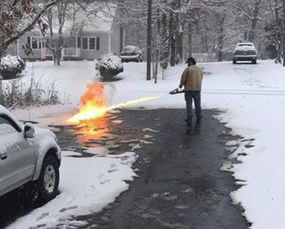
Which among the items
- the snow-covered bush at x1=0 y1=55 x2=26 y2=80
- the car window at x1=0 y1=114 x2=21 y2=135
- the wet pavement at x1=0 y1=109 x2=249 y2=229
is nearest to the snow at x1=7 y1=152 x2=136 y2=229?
the wet pavement at x1=0 y1=109 x2=249 y2=229

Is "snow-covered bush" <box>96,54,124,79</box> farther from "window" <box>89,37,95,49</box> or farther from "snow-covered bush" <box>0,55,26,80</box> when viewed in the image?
"window" <box>89,37,95,49</box>

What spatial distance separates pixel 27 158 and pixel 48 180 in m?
0.75

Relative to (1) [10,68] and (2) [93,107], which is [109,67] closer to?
(1) [10,68]

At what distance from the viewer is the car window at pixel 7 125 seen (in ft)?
21.9

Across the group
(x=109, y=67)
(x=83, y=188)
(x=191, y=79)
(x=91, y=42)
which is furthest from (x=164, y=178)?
(x=91, y=42)

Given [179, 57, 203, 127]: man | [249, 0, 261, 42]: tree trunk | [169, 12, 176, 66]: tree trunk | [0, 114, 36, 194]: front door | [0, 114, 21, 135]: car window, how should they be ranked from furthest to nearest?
[249, 0, 261, 42]: tree trunk < [169, 12, 176, 66]: tree trunk < [179, 57, 203, 127]: man < [0, 114, 21, 135]: car window < [0, 114, 36, 194]: front door

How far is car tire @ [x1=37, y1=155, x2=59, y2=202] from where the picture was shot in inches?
291

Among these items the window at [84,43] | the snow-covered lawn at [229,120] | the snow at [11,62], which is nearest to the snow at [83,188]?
the snow-covered lawn at [229,120]

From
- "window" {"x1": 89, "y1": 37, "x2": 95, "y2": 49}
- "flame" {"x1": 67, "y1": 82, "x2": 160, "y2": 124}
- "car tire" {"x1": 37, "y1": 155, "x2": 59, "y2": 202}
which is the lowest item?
"flame" {"x1": 67, "y1": 82, "x2": 160, "y2": 124}

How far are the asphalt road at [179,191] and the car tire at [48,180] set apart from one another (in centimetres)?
89

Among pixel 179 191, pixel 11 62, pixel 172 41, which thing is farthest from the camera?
pixel 172 41

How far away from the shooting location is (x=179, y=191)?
26.8 feet

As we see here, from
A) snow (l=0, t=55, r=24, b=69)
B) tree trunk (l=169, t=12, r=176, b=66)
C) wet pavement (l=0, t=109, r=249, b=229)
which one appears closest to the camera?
wet pavement (l=0, t=109, r=249, b=229)

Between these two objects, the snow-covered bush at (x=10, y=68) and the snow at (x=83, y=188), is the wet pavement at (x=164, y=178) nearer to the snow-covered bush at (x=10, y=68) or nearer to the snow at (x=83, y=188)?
the snow at (x=83, y=188)
